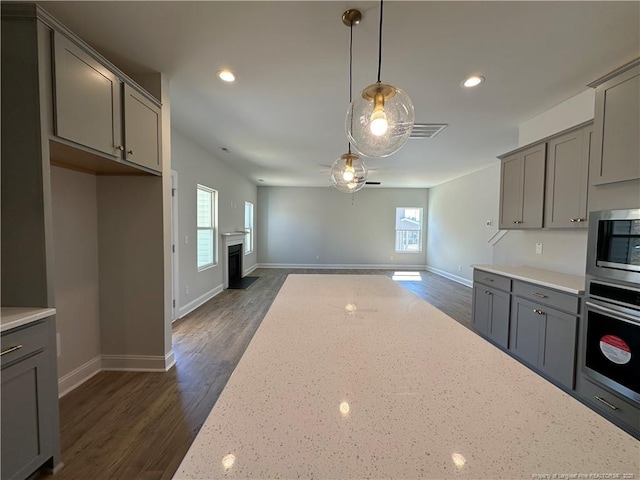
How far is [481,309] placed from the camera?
3.24 m

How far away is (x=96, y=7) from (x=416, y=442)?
8.72 feet

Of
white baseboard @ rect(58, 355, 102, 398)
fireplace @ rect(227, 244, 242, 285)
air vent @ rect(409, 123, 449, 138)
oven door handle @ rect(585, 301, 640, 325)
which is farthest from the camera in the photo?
fireplace @ rect(227, 244, 242, 285)

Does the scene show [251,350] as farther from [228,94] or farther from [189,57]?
[228,94]

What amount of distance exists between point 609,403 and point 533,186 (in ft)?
6.65

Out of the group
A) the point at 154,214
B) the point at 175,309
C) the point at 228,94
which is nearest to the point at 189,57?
the point at 228,94

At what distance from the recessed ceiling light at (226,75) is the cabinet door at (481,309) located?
11.3ft

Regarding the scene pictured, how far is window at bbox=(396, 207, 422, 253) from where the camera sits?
8656mm

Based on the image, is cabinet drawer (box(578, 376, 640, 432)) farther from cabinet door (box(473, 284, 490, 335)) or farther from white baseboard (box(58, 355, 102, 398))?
white baseboard (box(58, 355, 102, 398))

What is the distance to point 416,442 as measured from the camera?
0.59m

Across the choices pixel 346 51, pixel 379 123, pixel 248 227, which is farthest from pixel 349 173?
pixel 248 227

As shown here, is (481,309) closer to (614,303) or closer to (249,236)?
(614,303)

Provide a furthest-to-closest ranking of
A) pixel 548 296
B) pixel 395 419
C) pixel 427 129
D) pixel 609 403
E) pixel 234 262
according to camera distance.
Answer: pixel 234 262 → pixel 427 129 → pixel 548 296 → pixel 609 403 → pixel 395 419

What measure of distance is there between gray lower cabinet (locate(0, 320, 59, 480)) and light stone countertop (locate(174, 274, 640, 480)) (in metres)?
1.24

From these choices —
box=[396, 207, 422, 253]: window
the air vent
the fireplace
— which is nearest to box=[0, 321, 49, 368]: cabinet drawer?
the air vent
